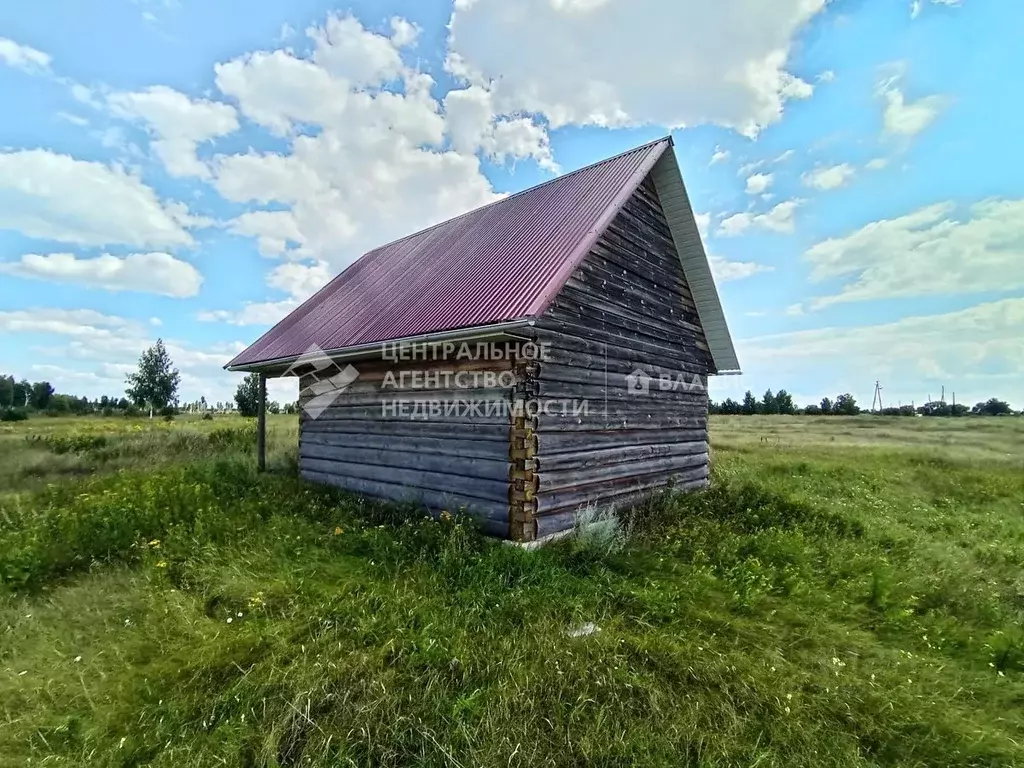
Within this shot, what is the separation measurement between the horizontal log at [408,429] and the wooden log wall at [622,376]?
638 mm

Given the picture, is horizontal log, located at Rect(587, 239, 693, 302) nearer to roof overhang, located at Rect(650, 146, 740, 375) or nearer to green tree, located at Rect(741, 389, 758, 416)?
roof overhang, located at Rect(650, 146, 740, 375)

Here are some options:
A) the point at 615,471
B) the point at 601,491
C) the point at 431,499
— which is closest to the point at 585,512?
the point at 601,491

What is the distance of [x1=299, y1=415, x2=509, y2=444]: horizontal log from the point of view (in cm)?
645

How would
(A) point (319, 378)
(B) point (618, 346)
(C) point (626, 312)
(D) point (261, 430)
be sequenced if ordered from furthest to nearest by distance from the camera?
(D) point (261, 430), (A) point (319, 378), (C) point (626, 312), (B) point (618, 346)

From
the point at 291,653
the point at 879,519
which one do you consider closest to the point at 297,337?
the point at 291,653

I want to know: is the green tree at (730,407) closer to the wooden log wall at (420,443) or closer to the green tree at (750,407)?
the green tree at (750,407)

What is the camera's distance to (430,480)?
722 centimetres

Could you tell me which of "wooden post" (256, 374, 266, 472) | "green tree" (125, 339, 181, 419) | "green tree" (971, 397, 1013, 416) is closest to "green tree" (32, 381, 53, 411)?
"green tree" (125, 339, 181, 419)

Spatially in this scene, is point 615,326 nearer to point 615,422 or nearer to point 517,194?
point 615,422

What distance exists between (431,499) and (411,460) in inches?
28.8

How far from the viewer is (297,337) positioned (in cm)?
997

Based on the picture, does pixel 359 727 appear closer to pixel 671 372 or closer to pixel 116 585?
pixel 116 585

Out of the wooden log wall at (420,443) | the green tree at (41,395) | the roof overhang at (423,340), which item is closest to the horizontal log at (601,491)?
the wooden log wall at (420,443)

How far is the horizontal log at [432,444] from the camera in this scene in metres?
6.43
